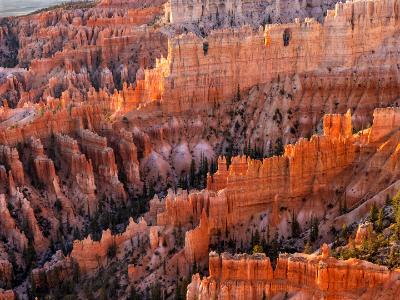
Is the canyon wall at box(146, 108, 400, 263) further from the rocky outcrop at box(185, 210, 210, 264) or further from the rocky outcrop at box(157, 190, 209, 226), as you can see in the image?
the rocky outcrop at box(185, 210, 210, 264)

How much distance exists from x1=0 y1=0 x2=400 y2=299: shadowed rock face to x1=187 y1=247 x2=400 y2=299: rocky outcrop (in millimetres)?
52

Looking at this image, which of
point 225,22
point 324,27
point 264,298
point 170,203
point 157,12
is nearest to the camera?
point 264,298

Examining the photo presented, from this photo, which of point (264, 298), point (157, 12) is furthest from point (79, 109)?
point (157, 12)

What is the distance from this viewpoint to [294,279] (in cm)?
2461

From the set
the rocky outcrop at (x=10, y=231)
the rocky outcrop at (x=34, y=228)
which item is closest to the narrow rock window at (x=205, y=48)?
the rocky outcrop at (x=34, y=228)

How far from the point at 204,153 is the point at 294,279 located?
96.3 ft

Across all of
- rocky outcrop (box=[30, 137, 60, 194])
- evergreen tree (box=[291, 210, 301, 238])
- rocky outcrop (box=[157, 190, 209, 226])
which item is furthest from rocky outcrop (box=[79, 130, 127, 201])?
evergreen tree (box=[291, 210, 301, 238])

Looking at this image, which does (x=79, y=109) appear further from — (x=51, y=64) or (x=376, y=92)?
(x=51, y=64)

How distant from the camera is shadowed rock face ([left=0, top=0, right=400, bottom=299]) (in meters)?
31.7

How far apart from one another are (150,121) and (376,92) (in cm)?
1855

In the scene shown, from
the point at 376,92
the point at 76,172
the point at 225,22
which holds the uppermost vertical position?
the point at 225,22

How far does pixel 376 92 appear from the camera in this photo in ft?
174

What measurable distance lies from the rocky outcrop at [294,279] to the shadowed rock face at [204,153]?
0.17ft

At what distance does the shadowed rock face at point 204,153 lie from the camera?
31.7m
